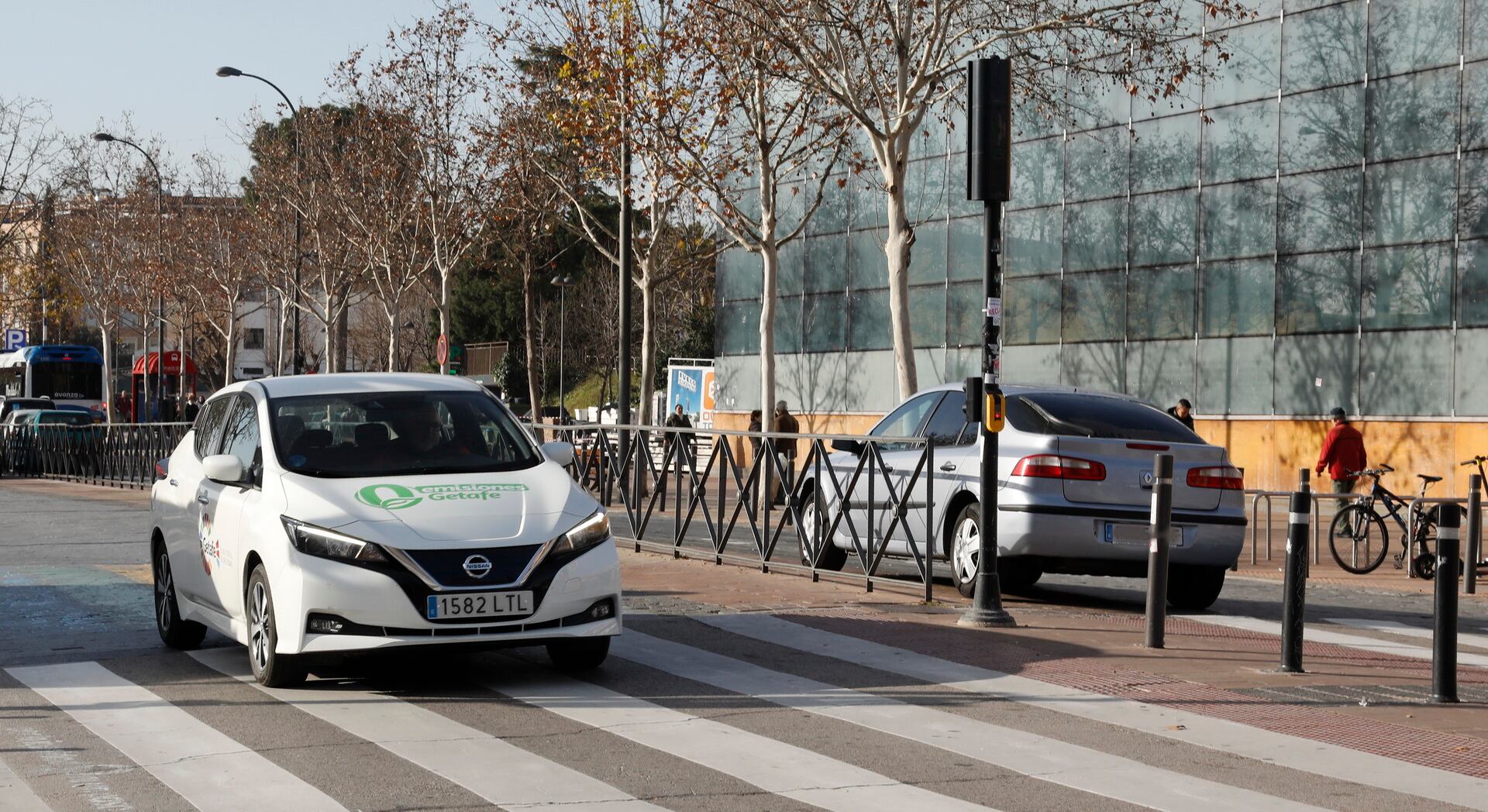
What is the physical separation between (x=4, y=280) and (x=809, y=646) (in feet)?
233

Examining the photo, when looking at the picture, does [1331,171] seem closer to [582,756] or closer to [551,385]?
[582,756]

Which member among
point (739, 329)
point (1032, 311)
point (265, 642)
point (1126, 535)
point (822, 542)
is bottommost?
point (265, 642)

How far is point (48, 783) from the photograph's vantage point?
6508mm

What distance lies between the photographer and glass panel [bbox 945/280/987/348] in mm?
36375

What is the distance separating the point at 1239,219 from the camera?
30.8m

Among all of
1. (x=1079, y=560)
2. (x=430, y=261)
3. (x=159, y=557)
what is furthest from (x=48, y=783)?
(x=430, y=261)

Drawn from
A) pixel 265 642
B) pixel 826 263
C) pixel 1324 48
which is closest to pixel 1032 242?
pixel 826 263

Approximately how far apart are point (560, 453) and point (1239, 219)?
23557 mm

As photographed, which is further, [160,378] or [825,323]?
[160,378]

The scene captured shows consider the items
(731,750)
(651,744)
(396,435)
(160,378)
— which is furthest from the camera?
(160,378)

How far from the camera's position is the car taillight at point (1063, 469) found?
12.2m

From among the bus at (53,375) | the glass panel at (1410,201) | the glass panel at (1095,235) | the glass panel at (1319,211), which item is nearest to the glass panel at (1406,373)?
the glass panel at (1410,201)

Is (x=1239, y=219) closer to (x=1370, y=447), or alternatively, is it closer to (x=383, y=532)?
(x=1370, y=447)

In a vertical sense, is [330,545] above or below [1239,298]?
below
